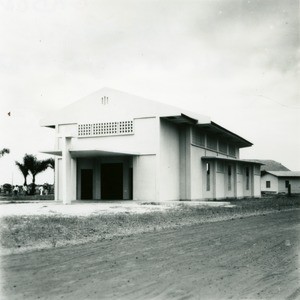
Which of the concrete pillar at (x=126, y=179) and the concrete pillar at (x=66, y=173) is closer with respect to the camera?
the concrete pillar at (x=66, y=173)

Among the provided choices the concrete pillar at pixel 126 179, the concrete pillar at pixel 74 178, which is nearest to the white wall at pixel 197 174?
the concrete pillar at pixel 126 179

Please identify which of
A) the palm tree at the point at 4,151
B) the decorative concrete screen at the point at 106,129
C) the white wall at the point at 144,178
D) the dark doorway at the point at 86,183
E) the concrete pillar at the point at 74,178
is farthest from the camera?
the palm tree at the point at 4,151

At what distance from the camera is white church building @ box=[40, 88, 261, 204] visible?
2714 cm

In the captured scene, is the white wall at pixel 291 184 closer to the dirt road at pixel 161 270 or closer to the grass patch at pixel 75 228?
the grass patch at pixel 75 228

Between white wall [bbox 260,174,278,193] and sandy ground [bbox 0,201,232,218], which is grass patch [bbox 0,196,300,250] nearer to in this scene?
sandy ground [bbox 0,201,232,218]

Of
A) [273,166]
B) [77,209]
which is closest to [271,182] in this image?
[273,166]

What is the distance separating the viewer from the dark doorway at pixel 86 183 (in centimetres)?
2973

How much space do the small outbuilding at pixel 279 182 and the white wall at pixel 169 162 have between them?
39.1 metres

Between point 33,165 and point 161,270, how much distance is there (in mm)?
45646

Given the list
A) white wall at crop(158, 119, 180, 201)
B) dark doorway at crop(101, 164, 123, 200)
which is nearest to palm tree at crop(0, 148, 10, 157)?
dark doorway at crop(101, 164, 123, 200)

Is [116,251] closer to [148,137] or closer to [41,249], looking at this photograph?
[41,249]

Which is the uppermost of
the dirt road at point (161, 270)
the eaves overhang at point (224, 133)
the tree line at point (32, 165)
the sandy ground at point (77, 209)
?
the eaves overhang at point (224, 133)

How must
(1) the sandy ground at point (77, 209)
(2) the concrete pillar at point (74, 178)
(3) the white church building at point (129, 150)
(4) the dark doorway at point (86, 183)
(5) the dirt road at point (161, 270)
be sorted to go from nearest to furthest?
(5) the dirt road at point (161, 270) → (1) the sandy ground at point (77, 209) → (3) the white church building at point (129, 150) → (2) the concrete pillar at point (74, 178) → (4) the dark doorway at point (86, 183)

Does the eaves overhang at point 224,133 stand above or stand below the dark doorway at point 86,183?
above
